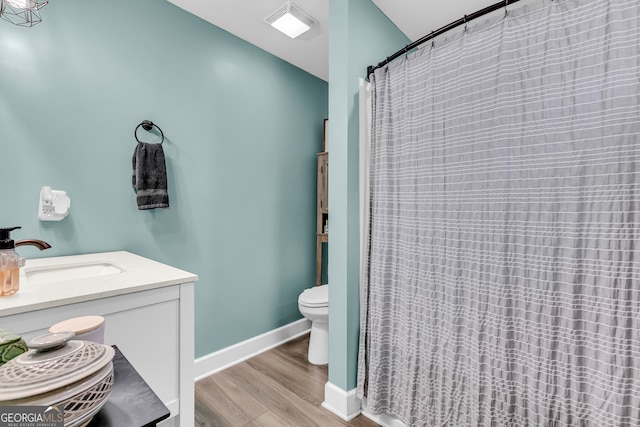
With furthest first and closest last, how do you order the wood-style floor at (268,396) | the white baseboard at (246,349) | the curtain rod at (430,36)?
1. the white baseboard at (246,349)
2. the wood-style floor at (268,396)
3. the curtain rod at (430,36)

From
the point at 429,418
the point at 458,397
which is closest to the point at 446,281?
the point at 458,397

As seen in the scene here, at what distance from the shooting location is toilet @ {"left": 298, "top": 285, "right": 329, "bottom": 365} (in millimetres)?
2164

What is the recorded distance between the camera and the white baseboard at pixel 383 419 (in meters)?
1.55

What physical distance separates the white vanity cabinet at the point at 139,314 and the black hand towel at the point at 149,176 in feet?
1.91

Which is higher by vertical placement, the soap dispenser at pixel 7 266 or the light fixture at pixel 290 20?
the light fixture at pixel 290 20

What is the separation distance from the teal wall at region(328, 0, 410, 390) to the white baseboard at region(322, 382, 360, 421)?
0.03m

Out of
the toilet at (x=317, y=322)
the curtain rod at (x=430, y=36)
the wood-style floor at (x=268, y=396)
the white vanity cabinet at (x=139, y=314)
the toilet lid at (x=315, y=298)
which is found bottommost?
the wood-style floor at (x=268, y=396)

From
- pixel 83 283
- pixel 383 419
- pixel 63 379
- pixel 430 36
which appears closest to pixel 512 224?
pixel 430 36

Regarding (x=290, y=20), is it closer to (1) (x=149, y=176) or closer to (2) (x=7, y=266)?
(1) (x=149, y=176)

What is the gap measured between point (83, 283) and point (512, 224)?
161 cm

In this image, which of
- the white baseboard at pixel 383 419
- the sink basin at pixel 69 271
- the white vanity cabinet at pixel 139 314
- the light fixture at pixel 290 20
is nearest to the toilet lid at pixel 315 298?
the white baseboard at pixel 383 419

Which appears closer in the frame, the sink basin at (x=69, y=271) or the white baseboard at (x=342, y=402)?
the sink basin at (x=69, y=271)

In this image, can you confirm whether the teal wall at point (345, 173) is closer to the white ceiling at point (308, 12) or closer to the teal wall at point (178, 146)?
the white ceiling at point (308, 12)

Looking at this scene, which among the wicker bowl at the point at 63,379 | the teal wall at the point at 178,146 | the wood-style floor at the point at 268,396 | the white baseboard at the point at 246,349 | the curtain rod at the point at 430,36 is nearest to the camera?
the wicker bowl at the point at 63,379
